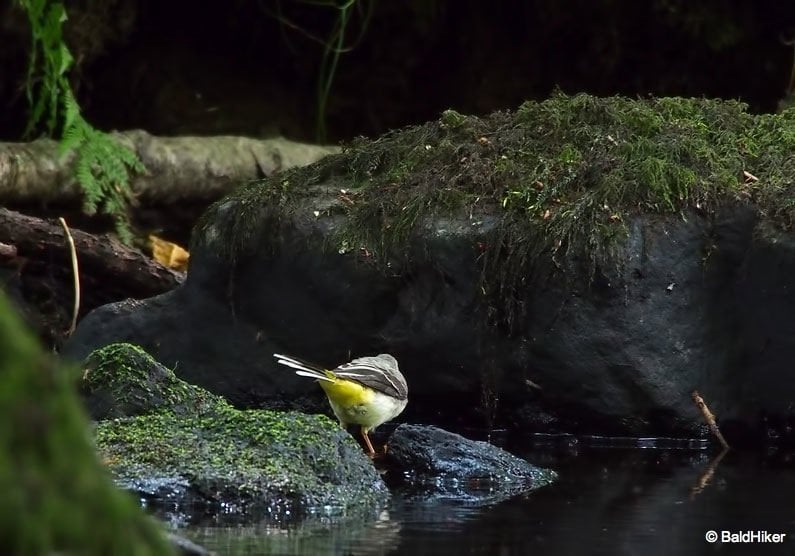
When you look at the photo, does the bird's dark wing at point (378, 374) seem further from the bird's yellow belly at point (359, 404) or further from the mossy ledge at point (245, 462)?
the mossy ledge at point (245, 462)

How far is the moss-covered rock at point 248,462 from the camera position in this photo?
16.0ft

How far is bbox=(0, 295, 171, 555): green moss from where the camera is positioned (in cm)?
201

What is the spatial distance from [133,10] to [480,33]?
2829mm

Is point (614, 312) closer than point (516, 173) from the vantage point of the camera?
Yes

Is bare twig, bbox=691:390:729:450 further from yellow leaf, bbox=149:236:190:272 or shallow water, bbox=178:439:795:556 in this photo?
yellow leaf, bbox=149:236:190:272

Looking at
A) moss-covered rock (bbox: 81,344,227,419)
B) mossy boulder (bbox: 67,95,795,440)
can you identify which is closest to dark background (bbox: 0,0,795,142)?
mossy boulder (bbox: 67,95,795,440)

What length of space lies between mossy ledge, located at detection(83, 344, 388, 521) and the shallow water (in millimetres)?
168

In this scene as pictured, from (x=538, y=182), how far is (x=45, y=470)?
208 inches

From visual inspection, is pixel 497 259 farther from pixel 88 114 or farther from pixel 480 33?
pixel 88 114

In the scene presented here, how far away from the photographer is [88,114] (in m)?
11.0

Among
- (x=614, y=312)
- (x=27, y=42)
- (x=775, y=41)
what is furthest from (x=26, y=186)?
(x=775, y=41)

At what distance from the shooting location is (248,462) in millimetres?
5012

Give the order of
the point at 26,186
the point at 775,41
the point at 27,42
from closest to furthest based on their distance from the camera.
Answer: the point at 26,186, the point at 27,42, the point at 775,41

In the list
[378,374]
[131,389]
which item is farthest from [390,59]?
[131,389]
